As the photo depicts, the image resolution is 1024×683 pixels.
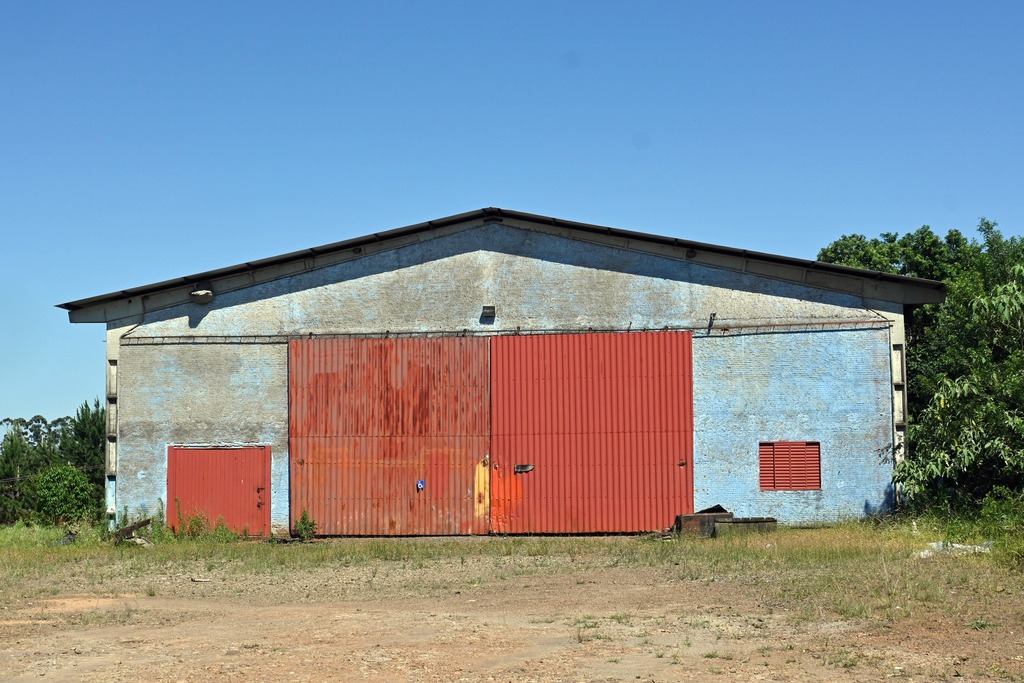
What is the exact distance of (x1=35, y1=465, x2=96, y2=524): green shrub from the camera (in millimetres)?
28406

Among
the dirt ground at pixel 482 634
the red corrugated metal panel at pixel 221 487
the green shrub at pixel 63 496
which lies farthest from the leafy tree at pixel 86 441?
the dirt ground at pixel 482 634

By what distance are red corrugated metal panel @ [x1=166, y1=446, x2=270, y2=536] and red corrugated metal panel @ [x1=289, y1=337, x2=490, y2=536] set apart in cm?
79

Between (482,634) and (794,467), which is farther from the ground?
(794,467)

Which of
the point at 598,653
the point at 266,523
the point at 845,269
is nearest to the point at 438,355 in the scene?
the point at 266,523

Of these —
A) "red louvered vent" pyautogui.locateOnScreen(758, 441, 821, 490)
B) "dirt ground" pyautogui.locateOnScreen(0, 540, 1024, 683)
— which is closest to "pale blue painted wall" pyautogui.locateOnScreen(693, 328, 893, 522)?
"red louvered vent" pyautogui.locateOnScreen(758, 441, 821, 490)

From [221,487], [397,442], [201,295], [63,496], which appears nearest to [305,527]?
[221,487]

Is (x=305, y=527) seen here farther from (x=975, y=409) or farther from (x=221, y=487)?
(x=975, y=409)

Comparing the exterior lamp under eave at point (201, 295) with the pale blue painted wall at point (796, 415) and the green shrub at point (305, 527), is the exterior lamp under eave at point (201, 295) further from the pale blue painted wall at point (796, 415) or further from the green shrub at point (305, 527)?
the pale blue painted wall at point (796, 415)

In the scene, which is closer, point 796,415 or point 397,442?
point 796,415

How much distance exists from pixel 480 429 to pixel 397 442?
191 cm

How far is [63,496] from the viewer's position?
93.6 feet

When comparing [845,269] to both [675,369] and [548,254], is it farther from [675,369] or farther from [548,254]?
[548,254]

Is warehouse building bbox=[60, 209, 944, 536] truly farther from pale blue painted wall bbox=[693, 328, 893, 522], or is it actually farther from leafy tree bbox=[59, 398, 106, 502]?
leafy tree bbox=[59, 398, 106, 502]

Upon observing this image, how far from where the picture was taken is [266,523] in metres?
24.8
